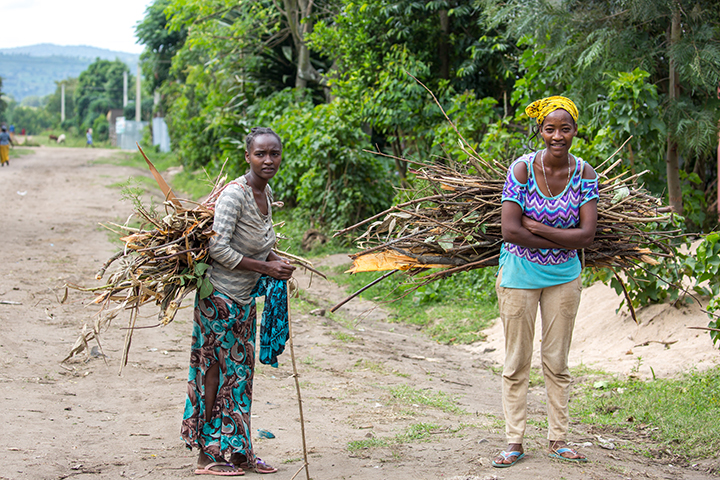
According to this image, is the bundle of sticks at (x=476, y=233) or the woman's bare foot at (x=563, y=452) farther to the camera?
the bundle of sticks at (x=476, y=233)

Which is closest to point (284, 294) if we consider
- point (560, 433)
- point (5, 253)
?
point (560, 433)

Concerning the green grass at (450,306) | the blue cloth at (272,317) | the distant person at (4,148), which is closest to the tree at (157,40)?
the distant person at (4,148)

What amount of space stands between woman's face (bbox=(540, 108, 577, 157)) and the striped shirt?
1586 millimetres

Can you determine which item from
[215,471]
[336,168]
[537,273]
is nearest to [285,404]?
[215,471]

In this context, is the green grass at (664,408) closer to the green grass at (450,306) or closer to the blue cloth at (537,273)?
the blue cloth at (537,273)

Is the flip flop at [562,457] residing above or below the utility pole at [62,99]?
below

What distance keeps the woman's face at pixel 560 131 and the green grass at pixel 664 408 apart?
208 centimetres

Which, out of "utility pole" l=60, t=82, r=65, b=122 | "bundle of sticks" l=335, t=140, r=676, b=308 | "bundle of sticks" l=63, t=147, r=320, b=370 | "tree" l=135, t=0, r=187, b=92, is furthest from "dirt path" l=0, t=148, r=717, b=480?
"utility pole" l=60, t=82, r=65, b=122

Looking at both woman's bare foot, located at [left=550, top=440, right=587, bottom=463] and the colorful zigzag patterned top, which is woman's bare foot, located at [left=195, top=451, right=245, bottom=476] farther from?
the colorful zigzag patterned top

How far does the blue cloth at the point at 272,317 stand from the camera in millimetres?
3639

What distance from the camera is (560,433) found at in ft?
11.4

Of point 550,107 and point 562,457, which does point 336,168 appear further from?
point 562,457

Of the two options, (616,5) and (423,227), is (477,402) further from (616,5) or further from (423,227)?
(616,5)

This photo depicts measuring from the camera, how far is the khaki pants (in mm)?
3373
